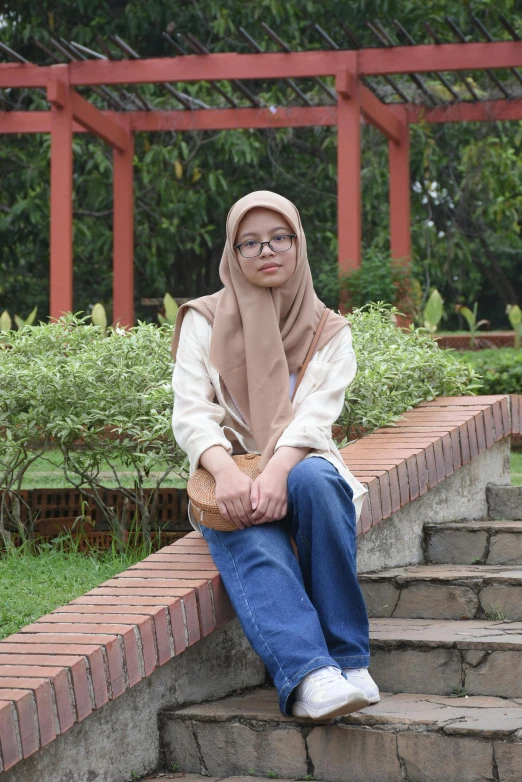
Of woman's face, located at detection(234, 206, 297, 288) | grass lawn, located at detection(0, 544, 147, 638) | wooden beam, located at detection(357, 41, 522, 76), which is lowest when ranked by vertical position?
grass lawn, located at detection(0, 544, 147, 638)

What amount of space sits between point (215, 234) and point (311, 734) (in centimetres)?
1325

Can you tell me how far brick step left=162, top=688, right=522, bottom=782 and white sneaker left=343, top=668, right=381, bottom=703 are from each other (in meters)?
0.04

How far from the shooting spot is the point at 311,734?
2684 millimetres

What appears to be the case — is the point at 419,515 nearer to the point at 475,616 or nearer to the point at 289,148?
the point at 475,616

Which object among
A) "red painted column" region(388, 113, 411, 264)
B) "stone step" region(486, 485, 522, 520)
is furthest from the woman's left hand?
"red painted column" region(388, 113, 411, 264)

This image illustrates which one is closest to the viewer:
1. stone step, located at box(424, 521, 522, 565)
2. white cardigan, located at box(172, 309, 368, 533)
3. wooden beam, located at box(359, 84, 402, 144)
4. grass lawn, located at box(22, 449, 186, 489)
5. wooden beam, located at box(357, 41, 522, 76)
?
white cardigan, located at box(172, 309, 368, 533)

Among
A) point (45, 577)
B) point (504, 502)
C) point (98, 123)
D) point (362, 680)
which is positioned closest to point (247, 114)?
point (98, 123)

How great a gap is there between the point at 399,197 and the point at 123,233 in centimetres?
297

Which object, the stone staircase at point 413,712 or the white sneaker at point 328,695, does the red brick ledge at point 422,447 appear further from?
the white sneaker at point 328,695

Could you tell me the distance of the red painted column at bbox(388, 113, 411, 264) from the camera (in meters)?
11.4

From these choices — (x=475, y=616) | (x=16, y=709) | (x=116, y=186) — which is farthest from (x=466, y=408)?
(x=116, y=186)

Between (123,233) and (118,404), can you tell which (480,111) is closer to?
(123,233)

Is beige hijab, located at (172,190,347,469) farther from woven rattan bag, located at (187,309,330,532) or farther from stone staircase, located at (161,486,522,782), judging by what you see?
stone staircase, located at (161,486,522,782)

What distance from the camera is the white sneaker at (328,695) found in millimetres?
2535
